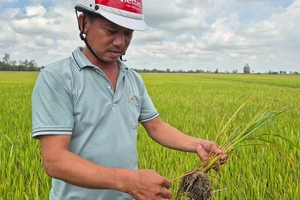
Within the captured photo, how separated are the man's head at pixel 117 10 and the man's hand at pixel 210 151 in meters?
0.69

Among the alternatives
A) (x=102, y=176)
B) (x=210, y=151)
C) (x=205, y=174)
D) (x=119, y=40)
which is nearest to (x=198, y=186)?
(x=205, y=174)

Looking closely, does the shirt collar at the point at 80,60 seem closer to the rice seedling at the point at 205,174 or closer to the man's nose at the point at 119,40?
the man's nose at the point at 119,40

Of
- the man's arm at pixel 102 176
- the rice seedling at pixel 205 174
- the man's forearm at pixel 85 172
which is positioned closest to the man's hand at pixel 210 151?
the rice seedling at pixel 205 174

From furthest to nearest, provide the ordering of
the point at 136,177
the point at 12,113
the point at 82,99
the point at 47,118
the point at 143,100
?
the point at 12,113, the point at 143,100, the point at 82,99, the point at 47,118, the point at 136,177

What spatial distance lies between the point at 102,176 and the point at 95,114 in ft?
1.04

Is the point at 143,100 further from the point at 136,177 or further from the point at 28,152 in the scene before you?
the point at 28,152

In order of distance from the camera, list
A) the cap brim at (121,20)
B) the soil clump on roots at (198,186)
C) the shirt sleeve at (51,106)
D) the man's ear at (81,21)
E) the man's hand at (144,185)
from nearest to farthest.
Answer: the man's hand at (144,185) < the shirt sleeve at (51,106) < the cap brim at (121,20) < the man's ear at (81,21) < the soil clump on roots at (198,186)

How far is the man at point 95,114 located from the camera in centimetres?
120

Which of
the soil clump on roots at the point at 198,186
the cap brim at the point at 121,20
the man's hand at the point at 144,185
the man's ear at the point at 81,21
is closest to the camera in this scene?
the man's hand at the point at 144,185

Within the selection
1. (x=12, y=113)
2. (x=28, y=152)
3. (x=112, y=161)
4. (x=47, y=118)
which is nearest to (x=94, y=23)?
(x=47, y=118)

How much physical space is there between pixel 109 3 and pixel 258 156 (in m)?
2.44

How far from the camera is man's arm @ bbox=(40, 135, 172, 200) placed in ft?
3.84

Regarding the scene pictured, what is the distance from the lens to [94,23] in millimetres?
1461

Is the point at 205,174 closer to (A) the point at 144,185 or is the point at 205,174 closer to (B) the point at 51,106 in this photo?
(A) the point at 144,185
